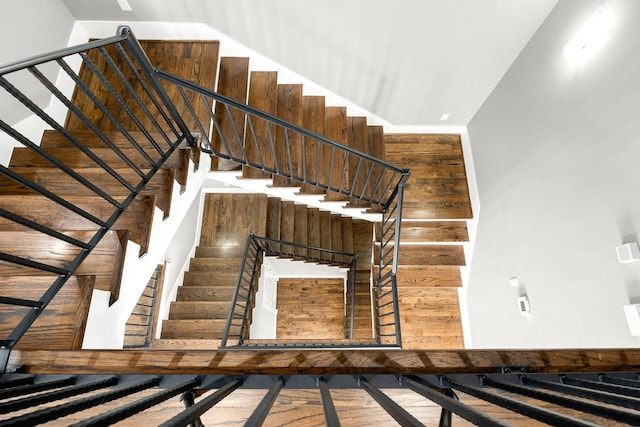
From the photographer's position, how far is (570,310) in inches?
85.4

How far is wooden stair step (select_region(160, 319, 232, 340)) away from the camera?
3.07 meters

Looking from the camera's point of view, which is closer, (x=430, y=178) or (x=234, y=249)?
→ (x=430, y=178)

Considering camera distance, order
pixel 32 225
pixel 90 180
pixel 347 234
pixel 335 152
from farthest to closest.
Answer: pixel 347 234 < pixel 335 152 < pixel 90 180 < pixel 32 225

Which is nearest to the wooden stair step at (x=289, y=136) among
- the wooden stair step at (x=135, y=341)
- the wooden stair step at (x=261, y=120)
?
the wooden stair step at (x=261, y=120)

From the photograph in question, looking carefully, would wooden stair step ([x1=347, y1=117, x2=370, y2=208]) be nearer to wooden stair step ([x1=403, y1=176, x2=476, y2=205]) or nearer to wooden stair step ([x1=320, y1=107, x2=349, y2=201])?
wooden stair step ([x1=320, y1=107, x2=349, y2=201])

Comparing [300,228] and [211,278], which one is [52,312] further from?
[300,228]

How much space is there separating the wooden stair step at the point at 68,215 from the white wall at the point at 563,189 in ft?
9.12

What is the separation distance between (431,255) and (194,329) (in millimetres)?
2753

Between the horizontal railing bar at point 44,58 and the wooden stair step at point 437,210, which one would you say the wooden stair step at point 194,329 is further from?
the horizontal railing bar at point 44,58

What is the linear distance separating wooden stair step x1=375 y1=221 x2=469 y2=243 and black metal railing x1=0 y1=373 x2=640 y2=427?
245 cm

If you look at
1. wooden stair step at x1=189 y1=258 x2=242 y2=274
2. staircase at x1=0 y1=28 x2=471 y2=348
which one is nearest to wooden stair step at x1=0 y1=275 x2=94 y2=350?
staircase at x1=0 y1=28 x2=471 y2=348

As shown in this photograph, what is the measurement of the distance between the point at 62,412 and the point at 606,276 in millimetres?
2631

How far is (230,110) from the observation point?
2.68m

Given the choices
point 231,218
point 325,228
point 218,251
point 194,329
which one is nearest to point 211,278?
point 218,251
